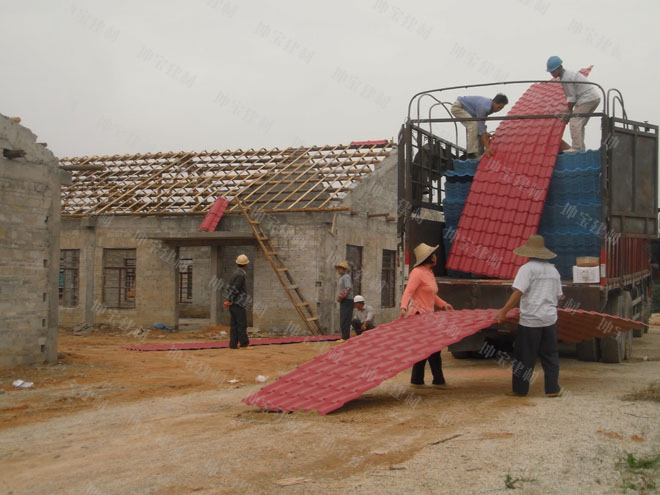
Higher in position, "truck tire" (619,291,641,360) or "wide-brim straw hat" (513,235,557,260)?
"wide-brim straw hat" (513,235,557,260)

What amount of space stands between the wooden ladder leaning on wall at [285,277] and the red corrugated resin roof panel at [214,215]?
0.56 meters

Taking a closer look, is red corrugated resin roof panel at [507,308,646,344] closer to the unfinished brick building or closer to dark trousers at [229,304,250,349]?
dark trousers at [229,304,250,349]

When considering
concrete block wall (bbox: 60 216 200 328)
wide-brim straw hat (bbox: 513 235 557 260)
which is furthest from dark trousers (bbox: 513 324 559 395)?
concrete block wall (bbox: 60 216 200 328)

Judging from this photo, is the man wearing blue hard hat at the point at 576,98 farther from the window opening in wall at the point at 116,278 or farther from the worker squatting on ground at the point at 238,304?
the window opening in wall at the point at 116,278

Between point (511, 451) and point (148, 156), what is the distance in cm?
2102

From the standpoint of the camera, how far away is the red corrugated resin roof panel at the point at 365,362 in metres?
6.88

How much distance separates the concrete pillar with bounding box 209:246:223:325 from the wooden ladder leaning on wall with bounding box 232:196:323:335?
1680 millimetres

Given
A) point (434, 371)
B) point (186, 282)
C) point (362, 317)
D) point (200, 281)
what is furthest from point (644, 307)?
point (186, 282)

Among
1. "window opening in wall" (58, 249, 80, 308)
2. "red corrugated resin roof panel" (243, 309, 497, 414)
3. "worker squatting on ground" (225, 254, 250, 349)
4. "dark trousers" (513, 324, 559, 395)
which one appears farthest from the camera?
"window opening in wall" (58, 249, 80, 308)

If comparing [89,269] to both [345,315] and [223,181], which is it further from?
[345,315]

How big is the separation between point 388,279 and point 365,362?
1485cm

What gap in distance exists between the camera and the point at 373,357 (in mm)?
7352

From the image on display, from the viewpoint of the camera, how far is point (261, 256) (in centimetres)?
1898

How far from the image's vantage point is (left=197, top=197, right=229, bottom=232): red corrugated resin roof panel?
18891mm
